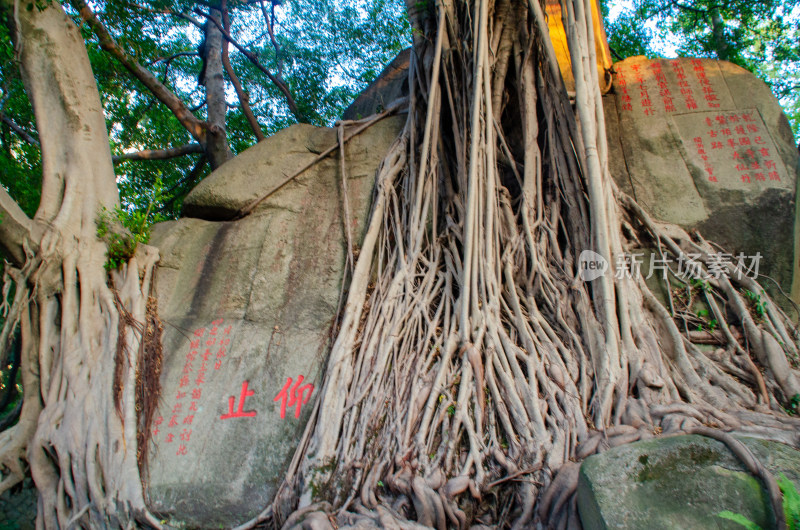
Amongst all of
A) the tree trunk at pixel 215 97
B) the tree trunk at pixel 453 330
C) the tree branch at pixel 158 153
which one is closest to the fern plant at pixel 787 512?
the tree trunk at pixel 453 330

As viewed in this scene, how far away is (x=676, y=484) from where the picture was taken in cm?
126

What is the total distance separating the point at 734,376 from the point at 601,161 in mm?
1201

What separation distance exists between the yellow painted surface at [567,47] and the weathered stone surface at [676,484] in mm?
2671

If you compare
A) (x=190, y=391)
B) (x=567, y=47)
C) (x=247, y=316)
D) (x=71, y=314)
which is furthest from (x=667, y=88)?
(x=71, y=314)

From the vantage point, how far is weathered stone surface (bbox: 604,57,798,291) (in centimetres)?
278

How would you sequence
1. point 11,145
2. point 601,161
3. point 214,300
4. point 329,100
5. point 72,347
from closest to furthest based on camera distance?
point 72,347, point 601,161, point 214,300, point 11,145, point 329,100

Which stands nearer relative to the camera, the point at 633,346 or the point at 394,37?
the point at 633,346

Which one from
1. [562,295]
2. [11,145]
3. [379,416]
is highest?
[11,145]

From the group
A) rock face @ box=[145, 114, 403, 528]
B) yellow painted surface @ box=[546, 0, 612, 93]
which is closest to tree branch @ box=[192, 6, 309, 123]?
rock face @ box=[145, 114, 403, 528]

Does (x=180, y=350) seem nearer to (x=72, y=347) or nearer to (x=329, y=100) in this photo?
(x=72, y=347)

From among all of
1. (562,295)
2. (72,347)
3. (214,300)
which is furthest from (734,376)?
(72,347)

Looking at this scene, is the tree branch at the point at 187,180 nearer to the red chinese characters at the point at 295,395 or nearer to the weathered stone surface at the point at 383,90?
the weathered stone surface at the point at 383,90

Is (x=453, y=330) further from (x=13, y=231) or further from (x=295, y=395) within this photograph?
(x=13, y=231)

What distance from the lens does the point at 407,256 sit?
8.90 ft
